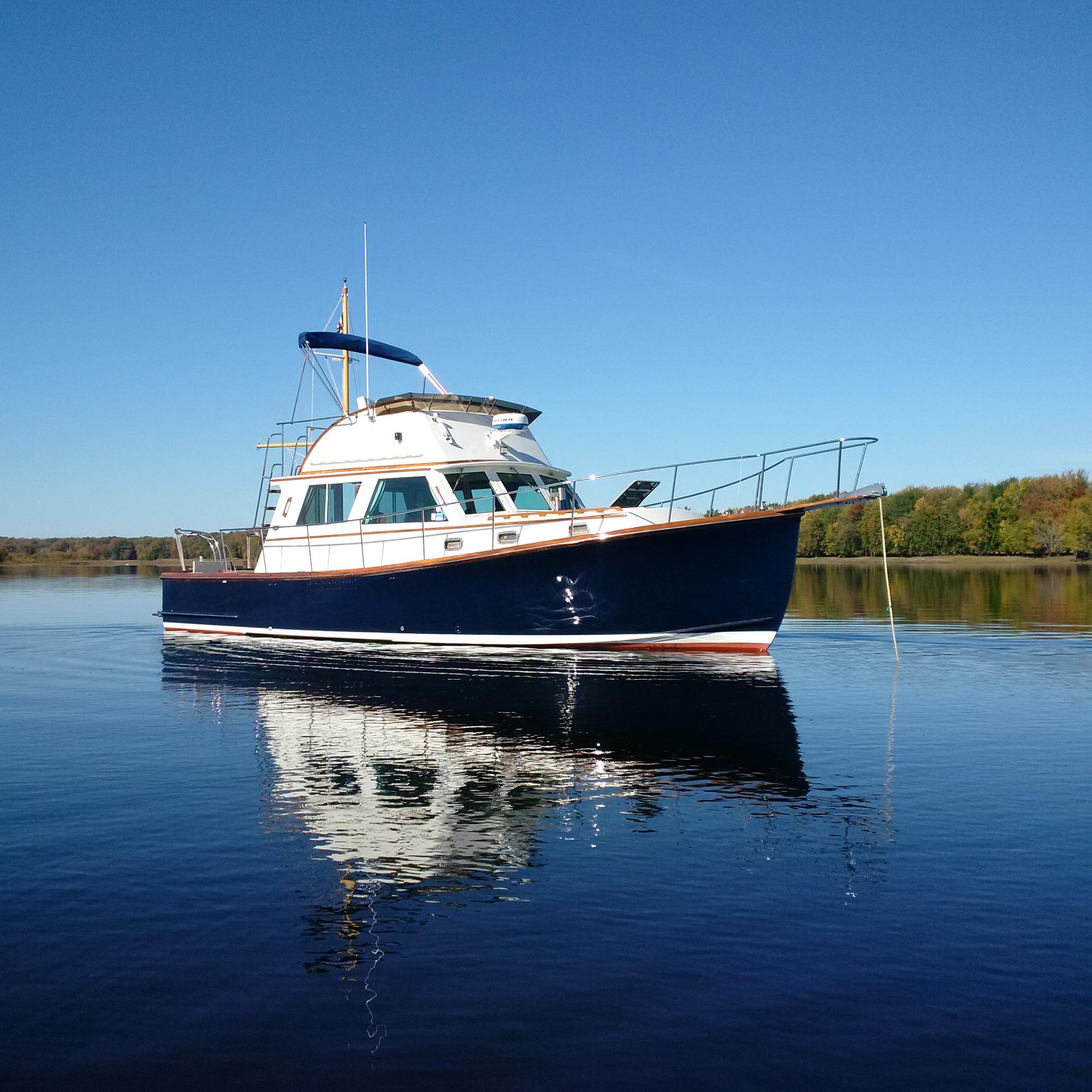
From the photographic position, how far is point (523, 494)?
2075cm

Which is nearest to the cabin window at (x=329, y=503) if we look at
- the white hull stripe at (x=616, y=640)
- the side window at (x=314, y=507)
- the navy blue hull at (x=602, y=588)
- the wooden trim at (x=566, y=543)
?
the side window at (x=314, y=507)

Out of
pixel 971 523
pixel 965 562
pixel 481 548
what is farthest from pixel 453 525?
pixel 971 523

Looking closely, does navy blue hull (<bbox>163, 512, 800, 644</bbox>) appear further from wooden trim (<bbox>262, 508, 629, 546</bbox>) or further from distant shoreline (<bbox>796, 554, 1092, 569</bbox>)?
distant shoreline (<bbox>796, 554, 1092, 569</bbox>)

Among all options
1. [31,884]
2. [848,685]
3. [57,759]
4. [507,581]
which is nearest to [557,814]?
[31,884]

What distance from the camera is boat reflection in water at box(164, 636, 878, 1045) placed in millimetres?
6484

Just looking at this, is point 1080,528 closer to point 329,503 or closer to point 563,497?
point 563,497

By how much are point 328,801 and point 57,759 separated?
3753 mm

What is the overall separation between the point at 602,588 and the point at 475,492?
3.65m

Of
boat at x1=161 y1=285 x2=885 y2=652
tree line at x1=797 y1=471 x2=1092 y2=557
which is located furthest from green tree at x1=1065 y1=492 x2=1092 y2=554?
boat at x1=161 y1=285 x2=885 y2=652

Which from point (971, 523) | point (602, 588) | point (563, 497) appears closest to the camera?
point (602, 588)

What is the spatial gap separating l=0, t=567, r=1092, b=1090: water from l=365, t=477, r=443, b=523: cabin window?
7184 mm

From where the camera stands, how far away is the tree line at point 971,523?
93250mm

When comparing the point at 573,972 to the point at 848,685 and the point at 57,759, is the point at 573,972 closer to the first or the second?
the point at 57,759

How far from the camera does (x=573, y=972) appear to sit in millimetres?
4879
